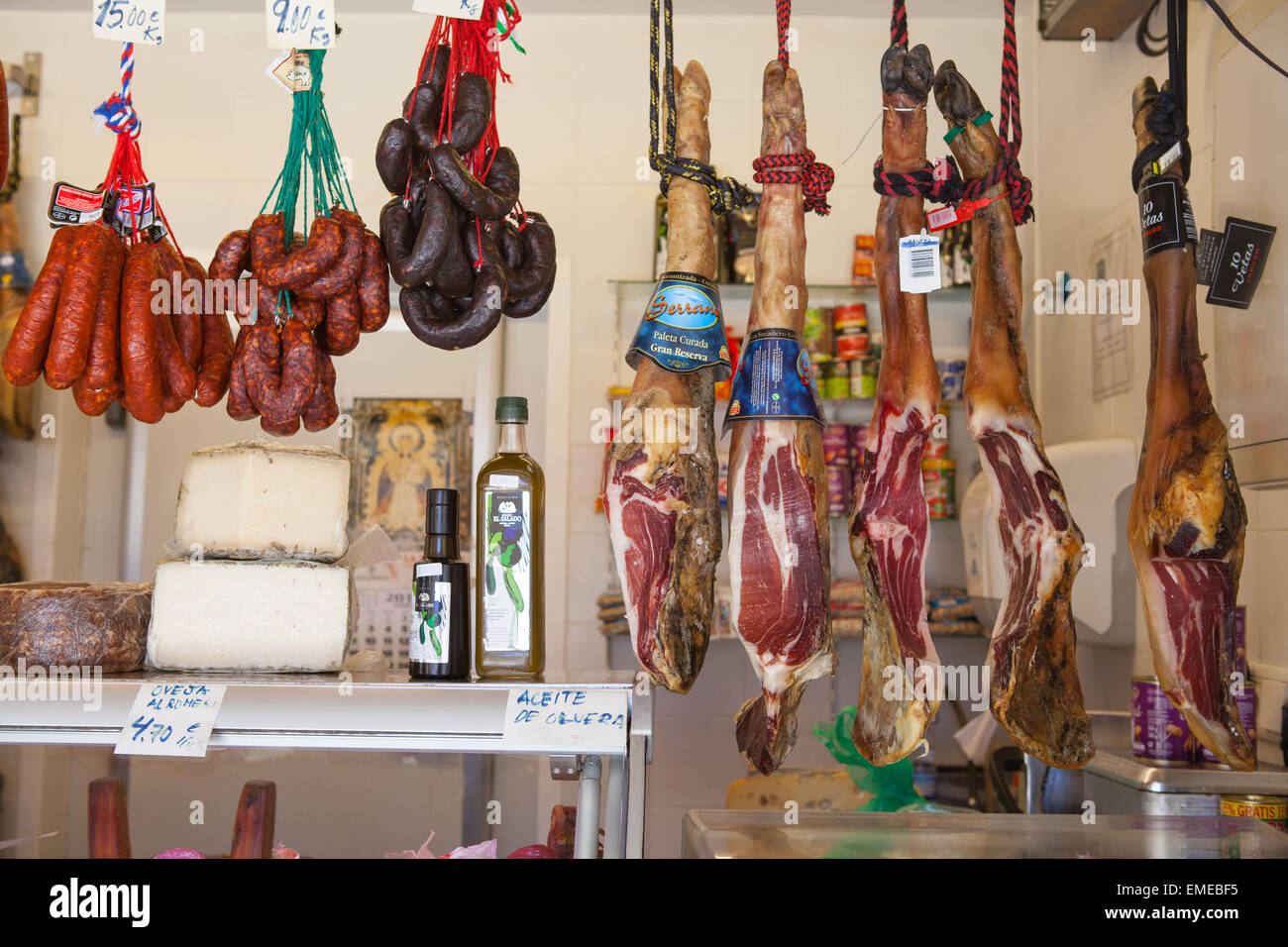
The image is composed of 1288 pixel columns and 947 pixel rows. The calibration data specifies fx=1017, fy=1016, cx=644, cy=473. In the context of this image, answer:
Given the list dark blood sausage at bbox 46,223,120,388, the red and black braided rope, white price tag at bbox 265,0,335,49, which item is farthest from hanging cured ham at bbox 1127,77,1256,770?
dark blood sausage at bbox 46,223,120,388

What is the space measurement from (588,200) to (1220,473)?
3.06 m

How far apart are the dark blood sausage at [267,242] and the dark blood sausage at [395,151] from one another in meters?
0.21

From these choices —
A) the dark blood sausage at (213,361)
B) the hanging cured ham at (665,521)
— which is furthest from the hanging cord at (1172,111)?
the dark blood sausage at (213,361)

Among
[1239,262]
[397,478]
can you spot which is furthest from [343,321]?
[397,478]

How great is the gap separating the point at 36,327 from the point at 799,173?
4.05 ft

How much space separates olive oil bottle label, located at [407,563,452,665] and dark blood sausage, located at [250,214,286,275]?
22.5 inches

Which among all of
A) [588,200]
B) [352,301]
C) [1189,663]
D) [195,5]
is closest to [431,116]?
[352,301]

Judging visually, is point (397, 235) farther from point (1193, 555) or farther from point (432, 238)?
point (1193, 555)

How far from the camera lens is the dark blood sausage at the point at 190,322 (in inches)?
68.4

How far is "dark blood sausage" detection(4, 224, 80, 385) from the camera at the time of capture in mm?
1627

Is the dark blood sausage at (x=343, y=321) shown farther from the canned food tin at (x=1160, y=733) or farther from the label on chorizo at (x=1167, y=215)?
the canned food tin at (x=1160, y=733)

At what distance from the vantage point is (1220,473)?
1.39 metres

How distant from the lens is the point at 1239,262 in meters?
1.71
